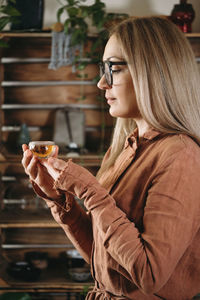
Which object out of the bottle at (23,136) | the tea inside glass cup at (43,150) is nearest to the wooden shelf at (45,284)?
the bottle at (23,136)

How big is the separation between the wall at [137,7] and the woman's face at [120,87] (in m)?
2.11

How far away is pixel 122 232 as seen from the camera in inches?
42.7

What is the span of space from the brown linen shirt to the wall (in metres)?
2.21

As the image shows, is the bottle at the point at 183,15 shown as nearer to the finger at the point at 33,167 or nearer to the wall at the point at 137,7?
the wall at the point at 137,7

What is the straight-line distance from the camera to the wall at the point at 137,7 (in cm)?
324

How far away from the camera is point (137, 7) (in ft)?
10.6

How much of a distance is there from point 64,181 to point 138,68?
38 cm

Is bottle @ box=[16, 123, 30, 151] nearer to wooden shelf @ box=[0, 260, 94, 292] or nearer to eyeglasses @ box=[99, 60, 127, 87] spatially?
wooden shelf @ box=[0, 260, 94, 292]

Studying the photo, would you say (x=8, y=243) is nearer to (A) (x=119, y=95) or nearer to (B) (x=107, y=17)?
(B) (x=107, y=17)

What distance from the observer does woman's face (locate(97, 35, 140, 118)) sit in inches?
49.4

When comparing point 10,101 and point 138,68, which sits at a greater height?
point 138,68

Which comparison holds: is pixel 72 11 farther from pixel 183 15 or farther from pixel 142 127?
pixel 142 127

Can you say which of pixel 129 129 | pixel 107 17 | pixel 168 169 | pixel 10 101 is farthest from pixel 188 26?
pixel 168 169

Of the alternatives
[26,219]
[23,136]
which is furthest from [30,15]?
[26,219]
